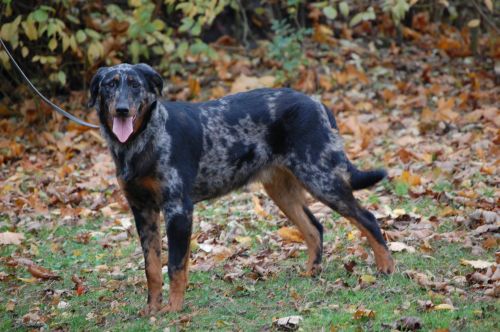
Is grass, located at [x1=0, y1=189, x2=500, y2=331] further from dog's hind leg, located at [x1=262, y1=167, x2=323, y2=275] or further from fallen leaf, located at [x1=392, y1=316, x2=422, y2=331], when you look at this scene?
dog's hind leg, located at [x1=262, y1=167, x2=323, y2=275]

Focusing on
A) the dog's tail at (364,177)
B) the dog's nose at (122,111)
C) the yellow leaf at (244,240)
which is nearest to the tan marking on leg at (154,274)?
the dog's nose at (122,111)

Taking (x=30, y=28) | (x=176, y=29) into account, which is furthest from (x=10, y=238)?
(x=176, y=29)

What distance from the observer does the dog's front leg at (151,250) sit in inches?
225

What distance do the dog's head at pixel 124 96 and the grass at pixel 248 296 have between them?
1413 millimetres

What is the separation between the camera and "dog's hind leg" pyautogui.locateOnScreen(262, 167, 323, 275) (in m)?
6.48

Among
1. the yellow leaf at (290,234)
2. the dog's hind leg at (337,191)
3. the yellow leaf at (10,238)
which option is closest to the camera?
the dog's hind leg at (337,191)

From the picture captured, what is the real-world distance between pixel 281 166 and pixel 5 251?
314cm

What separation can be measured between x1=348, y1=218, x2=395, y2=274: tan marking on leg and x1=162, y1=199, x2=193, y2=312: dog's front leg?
4.93ft

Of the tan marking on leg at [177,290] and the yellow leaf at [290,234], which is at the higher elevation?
the tan marking on leg at [177,290]

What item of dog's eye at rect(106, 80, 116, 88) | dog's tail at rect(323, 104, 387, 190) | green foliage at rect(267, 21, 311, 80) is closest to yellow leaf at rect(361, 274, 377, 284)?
dog's tail at rect(323, 104, 387, 190)

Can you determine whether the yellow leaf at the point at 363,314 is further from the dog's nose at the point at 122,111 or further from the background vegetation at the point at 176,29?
the background vegetation at the point at 176,29

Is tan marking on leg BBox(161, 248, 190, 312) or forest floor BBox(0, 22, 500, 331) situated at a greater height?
tan marking on leg BBox(161, 248, 190, 312)

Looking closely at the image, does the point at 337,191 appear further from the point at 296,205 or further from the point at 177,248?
the point at 177,248

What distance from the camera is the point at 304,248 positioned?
6.99 meters
